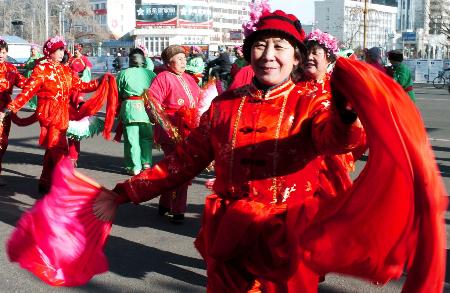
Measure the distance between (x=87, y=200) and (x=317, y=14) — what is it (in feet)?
296

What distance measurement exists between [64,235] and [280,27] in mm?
1352

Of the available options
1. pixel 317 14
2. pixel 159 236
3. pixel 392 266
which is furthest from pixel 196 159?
pixel 317 14

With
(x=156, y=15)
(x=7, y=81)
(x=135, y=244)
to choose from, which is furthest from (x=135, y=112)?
(x=156, y=15)

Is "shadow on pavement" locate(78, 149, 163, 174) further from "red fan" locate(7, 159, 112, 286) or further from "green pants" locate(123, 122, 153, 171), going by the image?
"red fan" locate(7, 159, 112, 286)

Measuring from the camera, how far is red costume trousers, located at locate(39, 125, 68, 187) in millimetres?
7922

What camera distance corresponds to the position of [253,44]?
9.57ft

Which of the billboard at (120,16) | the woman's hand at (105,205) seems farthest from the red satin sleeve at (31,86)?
the billboard at (120,16)

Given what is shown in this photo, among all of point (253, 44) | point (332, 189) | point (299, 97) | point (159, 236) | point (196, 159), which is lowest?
point (159, 236)

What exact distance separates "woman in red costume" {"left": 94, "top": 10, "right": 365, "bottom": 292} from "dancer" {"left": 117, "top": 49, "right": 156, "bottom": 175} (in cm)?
571

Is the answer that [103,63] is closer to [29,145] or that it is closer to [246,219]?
[29,145]

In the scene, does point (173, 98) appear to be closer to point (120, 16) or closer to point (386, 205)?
point (386, 205)

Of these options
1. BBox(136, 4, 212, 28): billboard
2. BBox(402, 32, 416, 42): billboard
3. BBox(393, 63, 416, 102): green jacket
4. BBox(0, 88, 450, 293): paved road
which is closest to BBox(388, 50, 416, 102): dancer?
BBox(393, 63, 416, 102): green jacket

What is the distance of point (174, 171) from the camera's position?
3.10 m

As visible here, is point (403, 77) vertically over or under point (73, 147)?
over
